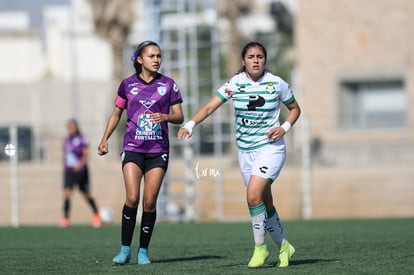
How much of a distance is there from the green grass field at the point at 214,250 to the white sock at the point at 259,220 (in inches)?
12.4

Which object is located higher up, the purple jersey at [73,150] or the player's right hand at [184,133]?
the player's right hand at [184,133]

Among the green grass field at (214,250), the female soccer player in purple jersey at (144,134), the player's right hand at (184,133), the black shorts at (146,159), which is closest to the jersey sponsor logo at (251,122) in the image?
the player's right hand at (184,133)

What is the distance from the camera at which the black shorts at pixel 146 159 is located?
37.9 feet

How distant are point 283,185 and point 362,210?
7.08 feet

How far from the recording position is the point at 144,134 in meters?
11.5

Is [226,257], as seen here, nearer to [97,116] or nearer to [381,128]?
[381,128]

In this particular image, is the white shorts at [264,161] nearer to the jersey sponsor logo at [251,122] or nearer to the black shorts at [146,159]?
the jersey sponsor logo at [251,122]

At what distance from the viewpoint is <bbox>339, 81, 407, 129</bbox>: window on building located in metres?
33.9

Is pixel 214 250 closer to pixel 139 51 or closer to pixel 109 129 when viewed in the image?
pixel 109 129

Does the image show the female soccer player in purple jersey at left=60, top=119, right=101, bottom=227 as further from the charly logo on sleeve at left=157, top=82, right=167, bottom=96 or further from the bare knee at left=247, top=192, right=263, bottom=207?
the bare knee at left=247, top=192, right=263, bottom=207

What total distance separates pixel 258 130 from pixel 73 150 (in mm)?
13176

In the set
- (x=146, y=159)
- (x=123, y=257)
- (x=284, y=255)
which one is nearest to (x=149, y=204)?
(x=146, y=159)

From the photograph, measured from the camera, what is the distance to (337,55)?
33.7 meters

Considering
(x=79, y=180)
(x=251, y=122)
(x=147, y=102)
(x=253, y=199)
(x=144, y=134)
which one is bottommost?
(x=79, y=180)
